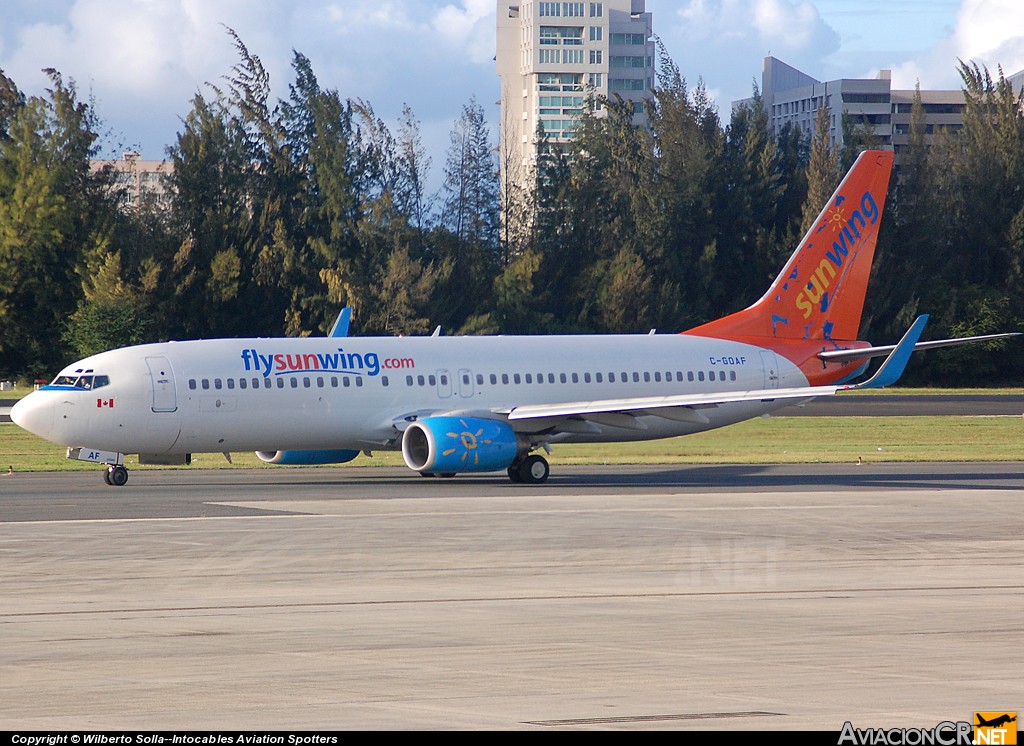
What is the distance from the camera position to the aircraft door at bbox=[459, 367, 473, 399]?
37.6m

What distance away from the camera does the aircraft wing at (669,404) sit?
35375mm

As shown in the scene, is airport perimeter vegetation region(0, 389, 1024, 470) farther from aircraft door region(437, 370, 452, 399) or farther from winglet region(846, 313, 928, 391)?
winglet region(846, 313, 928, 391)

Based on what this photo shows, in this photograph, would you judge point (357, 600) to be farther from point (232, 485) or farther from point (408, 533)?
point (232, 485)

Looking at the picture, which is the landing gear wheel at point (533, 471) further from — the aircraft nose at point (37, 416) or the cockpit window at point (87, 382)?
the aircraft nose at point (37, 416)

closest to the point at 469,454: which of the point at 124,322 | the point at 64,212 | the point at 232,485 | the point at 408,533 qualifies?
the point at 232,485

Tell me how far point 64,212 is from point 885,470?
61.7m

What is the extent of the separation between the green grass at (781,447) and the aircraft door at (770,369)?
2.88 meters

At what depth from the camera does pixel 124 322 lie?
268ft

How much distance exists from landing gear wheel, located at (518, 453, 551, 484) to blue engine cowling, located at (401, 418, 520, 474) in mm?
749

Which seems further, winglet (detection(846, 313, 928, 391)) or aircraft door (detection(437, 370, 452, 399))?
aircraft door (detection(437, 370, 452, 399))

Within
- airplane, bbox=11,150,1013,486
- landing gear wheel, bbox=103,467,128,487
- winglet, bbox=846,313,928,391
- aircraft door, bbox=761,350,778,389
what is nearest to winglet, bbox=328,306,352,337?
airplane, bbox=11,150,1013,486

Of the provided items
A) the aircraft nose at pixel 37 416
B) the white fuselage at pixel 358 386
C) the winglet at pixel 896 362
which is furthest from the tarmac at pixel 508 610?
the winglet at pixel 896 362

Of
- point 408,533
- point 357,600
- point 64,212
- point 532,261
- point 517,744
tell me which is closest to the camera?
point 517,744

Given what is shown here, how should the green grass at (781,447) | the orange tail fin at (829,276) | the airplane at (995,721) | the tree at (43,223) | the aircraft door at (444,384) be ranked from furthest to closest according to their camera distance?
the tree at (43,223), the green grass at (781,447), the orange tail fin at (829,276), the aircraft door at (444,384), the airplane at (995,721)
